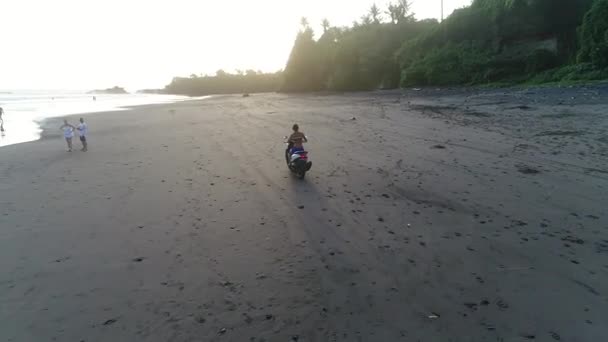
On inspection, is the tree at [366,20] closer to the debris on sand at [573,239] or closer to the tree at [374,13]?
the tree at [374,13]

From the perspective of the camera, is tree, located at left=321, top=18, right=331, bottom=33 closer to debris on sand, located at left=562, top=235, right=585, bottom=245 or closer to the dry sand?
the dry sand

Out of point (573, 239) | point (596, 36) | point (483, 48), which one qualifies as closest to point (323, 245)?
point (573, 239)

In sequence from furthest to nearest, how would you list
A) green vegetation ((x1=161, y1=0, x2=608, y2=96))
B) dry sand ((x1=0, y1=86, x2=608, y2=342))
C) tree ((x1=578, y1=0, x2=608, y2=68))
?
green vegetation ((x1=161, y1=0, x2=608, y2=96))
tree ((x1=578, y1=0, x2=608, y2=68))
dry sand ((x1=0, y1=86, x2=608, y2=342))

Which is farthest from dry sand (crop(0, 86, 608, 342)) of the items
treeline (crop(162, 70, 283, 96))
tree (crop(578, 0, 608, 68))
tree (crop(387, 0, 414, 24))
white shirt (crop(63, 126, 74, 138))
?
treeline (crop(162, 70, 283, 96))

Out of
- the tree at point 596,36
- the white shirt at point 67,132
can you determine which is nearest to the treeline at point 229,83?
the tree at point 596,36

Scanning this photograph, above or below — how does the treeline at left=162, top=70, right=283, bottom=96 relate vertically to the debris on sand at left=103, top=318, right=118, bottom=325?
above

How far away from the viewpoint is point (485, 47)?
37.7 m

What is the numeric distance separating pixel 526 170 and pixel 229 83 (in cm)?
10654

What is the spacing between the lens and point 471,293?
4426mm

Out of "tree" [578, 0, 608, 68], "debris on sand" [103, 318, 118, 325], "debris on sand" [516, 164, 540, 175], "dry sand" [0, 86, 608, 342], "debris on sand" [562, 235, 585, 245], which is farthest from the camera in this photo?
"tree" [578, 0, 608, 68]

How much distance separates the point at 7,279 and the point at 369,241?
18.3 feet

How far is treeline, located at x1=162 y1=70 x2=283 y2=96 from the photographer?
10038cm

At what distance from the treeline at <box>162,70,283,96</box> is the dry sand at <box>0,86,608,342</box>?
3328 inches

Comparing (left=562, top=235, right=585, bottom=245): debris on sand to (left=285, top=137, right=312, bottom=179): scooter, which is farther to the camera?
(left=285, top=137, right=312, bottom=179): scooter
